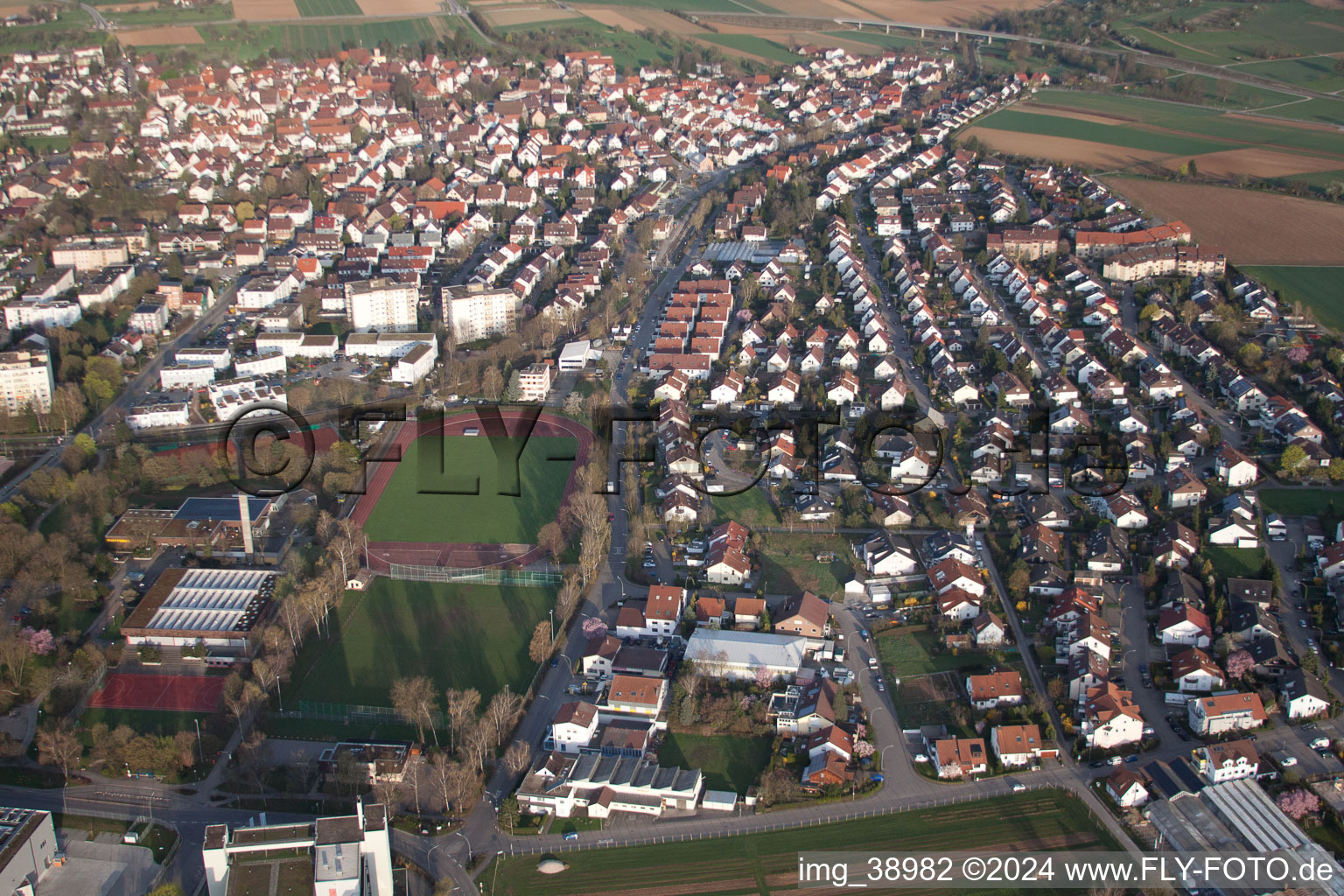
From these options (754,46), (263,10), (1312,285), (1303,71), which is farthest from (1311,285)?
(263,10)

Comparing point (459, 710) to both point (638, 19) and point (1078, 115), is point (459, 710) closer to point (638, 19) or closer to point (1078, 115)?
point (1078, 115)

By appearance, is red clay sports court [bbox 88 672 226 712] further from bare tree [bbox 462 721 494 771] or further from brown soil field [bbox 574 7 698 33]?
brown soil field [bbox 574 7 698 33]

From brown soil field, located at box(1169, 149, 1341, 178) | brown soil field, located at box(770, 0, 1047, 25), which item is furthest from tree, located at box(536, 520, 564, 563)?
brown soil field, located at box(770, 0, 1047, 25)

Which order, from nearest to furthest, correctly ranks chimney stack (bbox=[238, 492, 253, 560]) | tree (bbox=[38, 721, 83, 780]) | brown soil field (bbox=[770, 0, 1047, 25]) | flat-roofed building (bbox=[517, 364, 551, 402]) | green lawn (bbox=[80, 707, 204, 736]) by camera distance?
1. tree (bbox=[38, 721, 83, 780])
2. green lawn (bbox=[80, 707, 204, 736])
3. chimney stack (bbox=[238, 492, 253, 560])
4. flat-roofed building (bbox=[517, 364, 551, 402])
5. brown soil field (bbox=[770, 0, 1047, 25])

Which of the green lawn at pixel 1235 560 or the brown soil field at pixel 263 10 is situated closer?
the green lawn at pixel 1235 560

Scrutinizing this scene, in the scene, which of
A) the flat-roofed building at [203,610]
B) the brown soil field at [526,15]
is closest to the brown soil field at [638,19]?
the brown soil field at [526,15]

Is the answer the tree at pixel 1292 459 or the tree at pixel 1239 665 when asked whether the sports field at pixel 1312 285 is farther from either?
the tree at pixel 1239 665
